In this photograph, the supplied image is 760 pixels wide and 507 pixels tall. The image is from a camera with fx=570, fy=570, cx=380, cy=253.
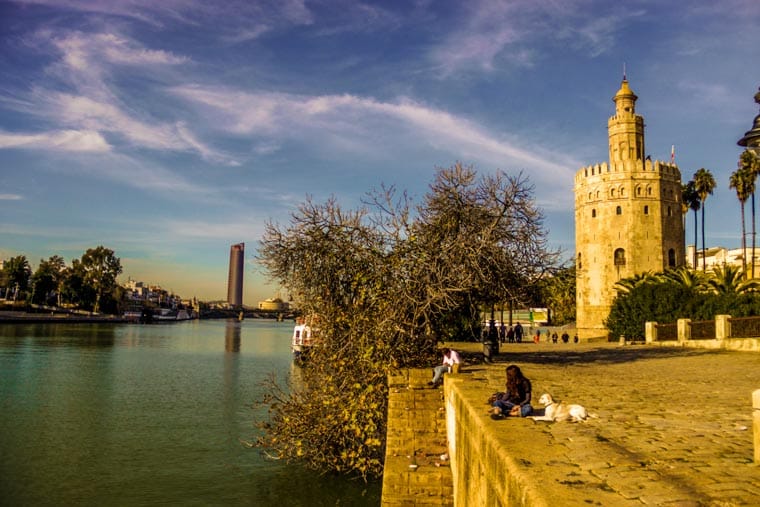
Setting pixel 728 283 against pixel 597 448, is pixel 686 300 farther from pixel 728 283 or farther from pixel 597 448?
pixel 597 448

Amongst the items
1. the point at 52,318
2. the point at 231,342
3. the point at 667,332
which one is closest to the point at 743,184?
the point at 667,332

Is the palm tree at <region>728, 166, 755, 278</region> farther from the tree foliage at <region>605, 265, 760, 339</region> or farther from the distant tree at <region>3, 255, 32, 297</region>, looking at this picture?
the distant tree at <region>3, 255, 32, 297</region>

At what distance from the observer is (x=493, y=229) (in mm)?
15008

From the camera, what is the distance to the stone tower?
160 feet

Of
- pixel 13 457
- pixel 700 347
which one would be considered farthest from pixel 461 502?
pixel 700 347

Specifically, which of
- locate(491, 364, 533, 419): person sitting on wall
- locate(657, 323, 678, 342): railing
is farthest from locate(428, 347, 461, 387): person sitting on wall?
locate(657, 323, 678, 342): railing

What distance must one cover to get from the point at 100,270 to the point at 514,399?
131 meters

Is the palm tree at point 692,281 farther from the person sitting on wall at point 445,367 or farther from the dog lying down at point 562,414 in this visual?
the dog lying down at point 562,414

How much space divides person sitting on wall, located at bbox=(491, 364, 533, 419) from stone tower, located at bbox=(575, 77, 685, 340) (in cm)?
4460

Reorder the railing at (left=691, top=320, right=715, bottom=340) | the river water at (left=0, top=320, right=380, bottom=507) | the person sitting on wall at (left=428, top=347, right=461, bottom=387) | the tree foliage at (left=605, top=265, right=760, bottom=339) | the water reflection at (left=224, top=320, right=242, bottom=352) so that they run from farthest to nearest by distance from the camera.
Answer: the water reflection at (left=224, top=320, right=242, bottom=352)
the tree foliage at (left=605, top=265, right=760, bottom=339)
the railing at (left=691, top=320, right=715, bottom=340)
the river water at (left=0, top=320, right=380, bottom=507)
the person sitting on wall at (left=428, top=347, right=461, bottom=387)

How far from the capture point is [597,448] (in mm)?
5211

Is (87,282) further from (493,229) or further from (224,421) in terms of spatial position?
(493,229)

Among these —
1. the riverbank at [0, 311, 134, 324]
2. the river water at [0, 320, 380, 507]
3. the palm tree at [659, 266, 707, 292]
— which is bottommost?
the river water at [0, 320, 380, 507]

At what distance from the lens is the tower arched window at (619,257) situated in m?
48.9
